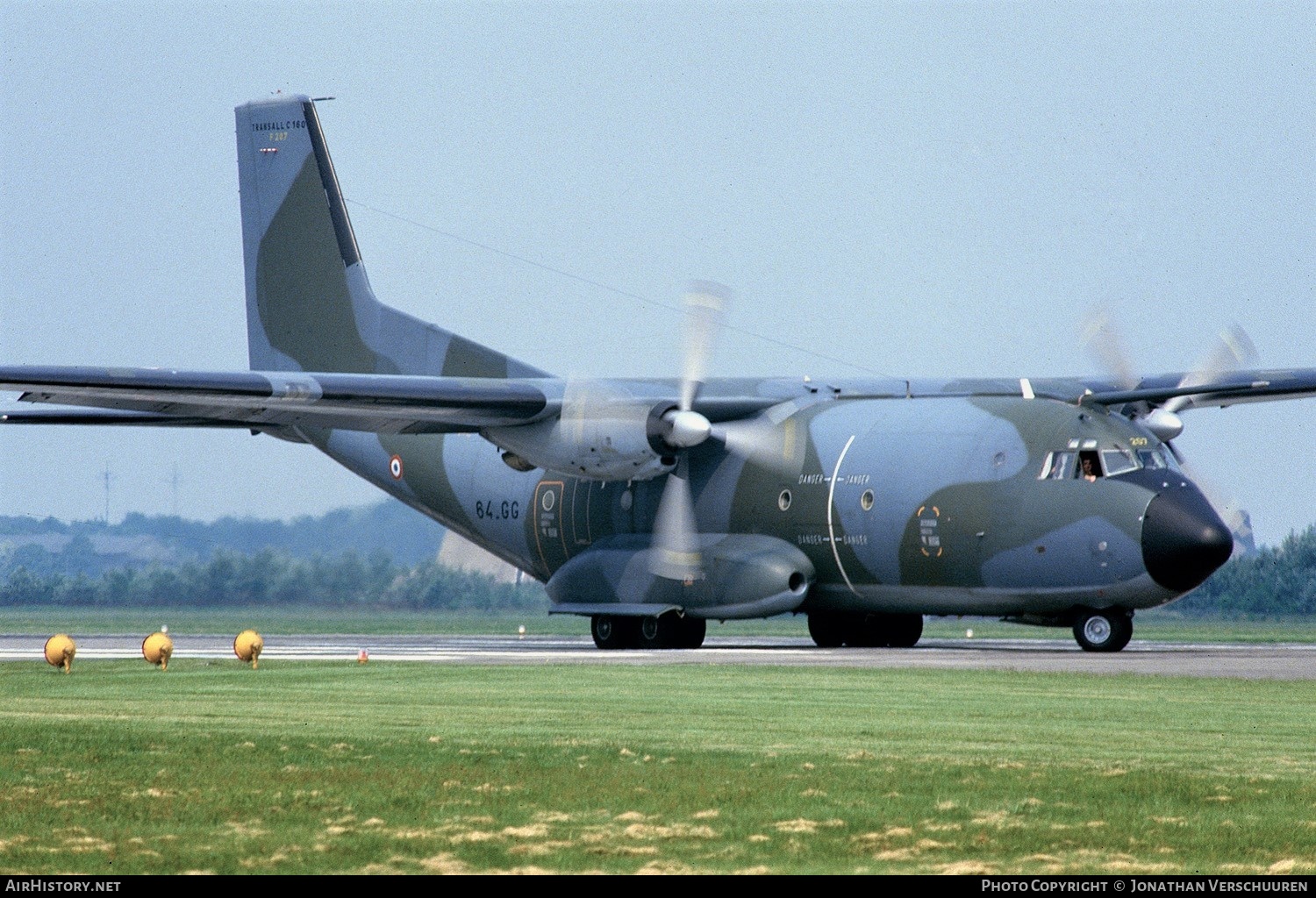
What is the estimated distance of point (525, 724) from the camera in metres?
15.6

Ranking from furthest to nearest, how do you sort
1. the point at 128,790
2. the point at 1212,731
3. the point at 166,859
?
the point at 1212,731
the point at 128,790
the point at 166,859

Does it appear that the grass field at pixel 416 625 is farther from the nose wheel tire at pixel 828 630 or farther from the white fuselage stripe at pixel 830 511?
the white fuselage stripe at pixel 830 511

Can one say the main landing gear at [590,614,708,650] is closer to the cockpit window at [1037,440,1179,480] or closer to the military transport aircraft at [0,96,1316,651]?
the military transport aircraft at [0,96,1316,651]

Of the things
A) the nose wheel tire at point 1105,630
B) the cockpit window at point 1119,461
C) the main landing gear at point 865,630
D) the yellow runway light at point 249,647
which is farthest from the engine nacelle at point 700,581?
the yellow runway light at point 249,647

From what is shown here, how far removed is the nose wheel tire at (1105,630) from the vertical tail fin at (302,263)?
44.6ft

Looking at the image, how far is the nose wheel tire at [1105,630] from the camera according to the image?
26.8 m

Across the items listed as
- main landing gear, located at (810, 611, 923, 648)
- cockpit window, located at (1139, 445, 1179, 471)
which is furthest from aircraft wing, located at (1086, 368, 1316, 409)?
main landing gear, located at (810, 611, 923, 648)

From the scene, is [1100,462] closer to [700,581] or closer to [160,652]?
[700,581]

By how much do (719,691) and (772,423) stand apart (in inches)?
458

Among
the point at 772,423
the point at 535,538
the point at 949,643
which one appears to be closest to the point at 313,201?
the point at 535,538

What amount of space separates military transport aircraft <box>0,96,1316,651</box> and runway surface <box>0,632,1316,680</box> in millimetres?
900

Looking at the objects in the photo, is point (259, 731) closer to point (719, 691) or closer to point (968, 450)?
point (719, 691)

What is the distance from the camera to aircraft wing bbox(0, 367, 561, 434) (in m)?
25.5

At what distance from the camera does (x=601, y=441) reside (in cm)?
2862
